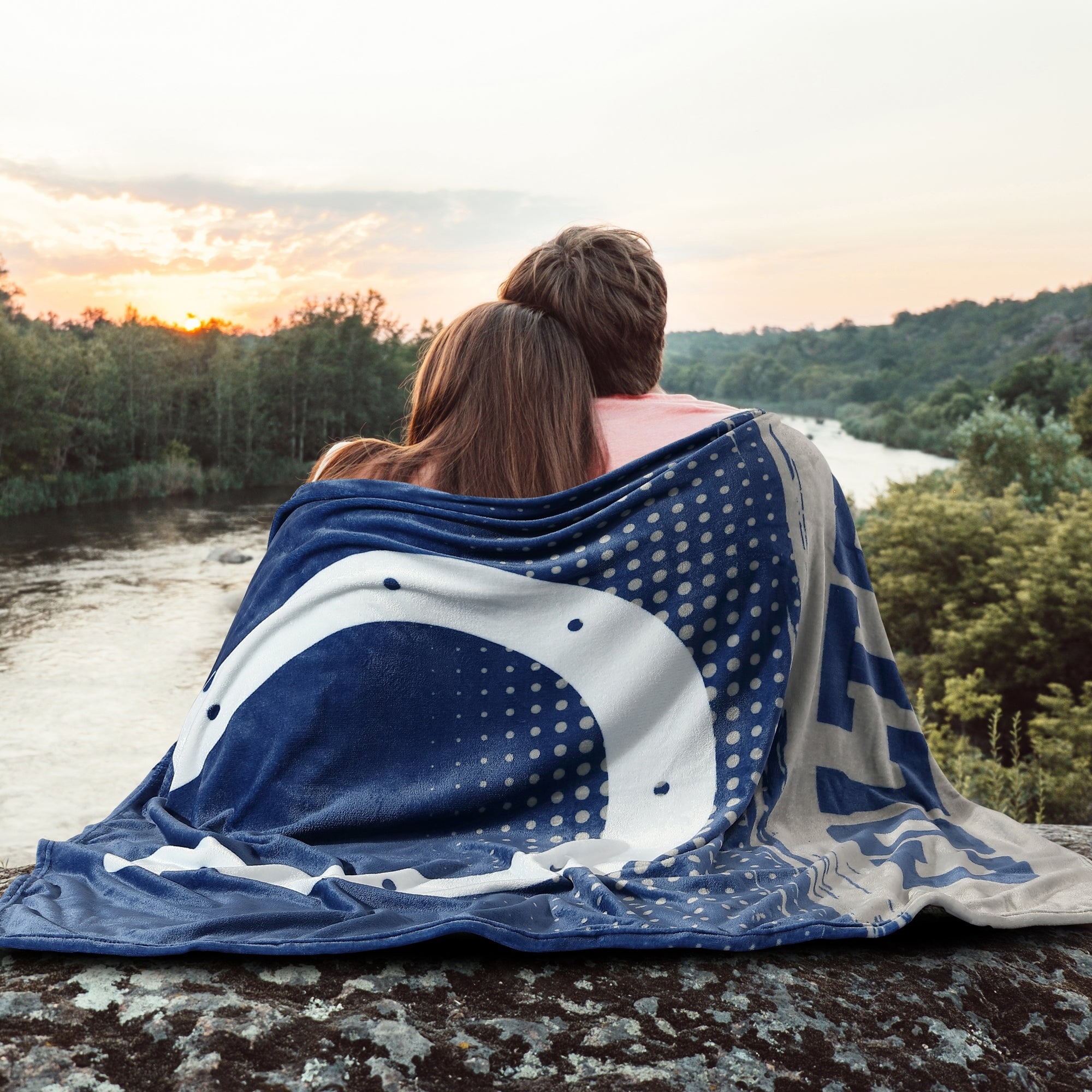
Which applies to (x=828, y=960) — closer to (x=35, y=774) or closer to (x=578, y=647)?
(x=578, y=647)

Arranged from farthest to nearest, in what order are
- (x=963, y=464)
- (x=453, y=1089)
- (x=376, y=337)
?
1. (x=376, y=337)
2. (x=963, y=464)
3. (x=453, y=1089)

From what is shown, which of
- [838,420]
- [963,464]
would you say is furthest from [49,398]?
[963,464]

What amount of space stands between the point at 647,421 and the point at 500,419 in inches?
13.5

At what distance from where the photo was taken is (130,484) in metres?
25.9

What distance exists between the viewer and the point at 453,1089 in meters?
1.12

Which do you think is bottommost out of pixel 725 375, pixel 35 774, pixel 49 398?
pixel 35 774

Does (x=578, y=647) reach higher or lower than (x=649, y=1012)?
higher

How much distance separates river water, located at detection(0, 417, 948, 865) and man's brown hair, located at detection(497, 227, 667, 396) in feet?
23.2

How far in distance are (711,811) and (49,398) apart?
2568 centimetres

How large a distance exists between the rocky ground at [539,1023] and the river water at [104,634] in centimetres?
822

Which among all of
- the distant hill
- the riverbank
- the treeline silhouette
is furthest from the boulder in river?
the distant hill

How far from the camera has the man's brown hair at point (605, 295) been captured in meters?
2.41

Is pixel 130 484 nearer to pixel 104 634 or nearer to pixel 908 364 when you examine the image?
pixel 104 634

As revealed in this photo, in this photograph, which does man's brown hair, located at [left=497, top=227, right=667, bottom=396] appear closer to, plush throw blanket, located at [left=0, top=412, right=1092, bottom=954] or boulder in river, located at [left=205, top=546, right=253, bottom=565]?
plush throw blanket, located at [left=0, top=412, right=1092, bottom=954]
